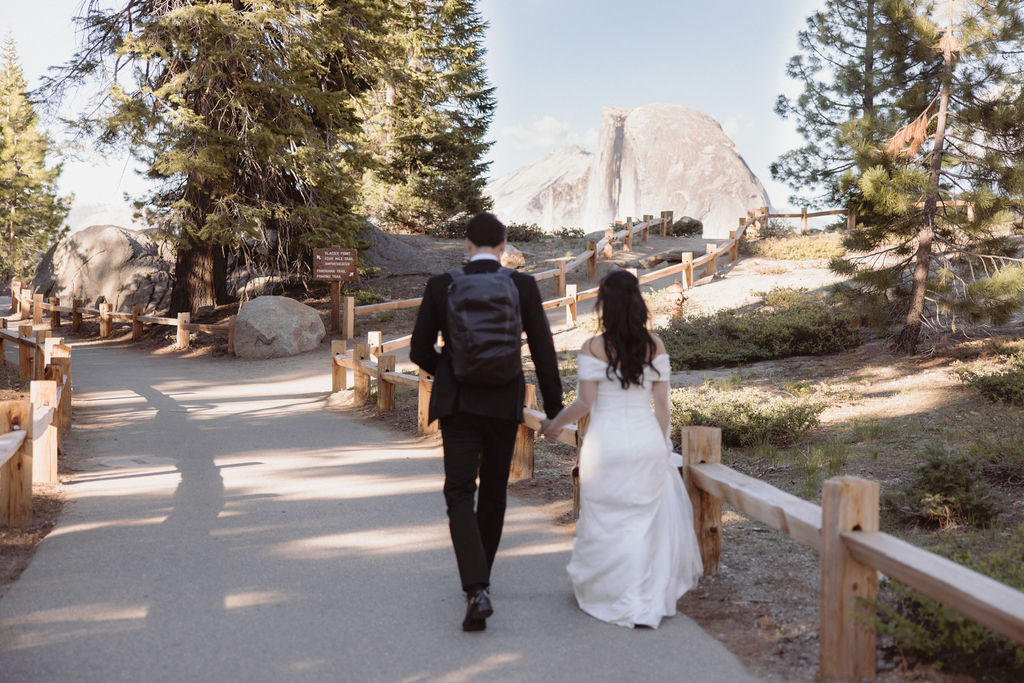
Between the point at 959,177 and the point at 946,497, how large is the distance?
26.8 ft

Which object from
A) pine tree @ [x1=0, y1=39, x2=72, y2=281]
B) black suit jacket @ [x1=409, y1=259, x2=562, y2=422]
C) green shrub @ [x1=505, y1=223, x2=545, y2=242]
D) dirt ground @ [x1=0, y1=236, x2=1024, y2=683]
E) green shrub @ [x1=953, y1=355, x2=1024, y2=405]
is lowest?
dirt ground @ [x1=0, y1=236, x2=1024, y2=683]

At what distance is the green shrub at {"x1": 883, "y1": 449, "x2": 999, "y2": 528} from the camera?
559cm

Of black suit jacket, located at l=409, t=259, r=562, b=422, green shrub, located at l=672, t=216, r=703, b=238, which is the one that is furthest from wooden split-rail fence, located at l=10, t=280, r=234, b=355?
green shrub, located at l=672, t=216, r=703, b=238

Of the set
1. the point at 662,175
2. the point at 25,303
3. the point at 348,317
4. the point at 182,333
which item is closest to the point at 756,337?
the point at 348,317

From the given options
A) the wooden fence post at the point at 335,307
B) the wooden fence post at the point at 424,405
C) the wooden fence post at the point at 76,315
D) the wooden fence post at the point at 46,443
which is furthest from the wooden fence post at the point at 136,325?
the wooden fence post at the point at 46,443

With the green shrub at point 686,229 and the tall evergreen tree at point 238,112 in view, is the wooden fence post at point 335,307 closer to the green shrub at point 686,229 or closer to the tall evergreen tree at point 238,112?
the tall evergreen tree at point 238,112

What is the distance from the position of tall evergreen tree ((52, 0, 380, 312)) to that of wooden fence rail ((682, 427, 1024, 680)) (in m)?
16.3

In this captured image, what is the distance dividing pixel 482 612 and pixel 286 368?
1289 centimetres

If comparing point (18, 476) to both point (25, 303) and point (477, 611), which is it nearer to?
point (477, 611)

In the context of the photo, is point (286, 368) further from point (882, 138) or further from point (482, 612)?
point (482, 612)

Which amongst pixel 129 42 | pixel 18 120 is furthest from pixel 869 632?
pixel 18 120

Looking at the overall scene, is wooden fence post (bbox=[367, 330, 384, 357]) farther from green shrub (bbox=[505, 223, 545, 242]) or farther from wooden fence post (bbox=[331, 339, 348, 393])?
green shrub (bbox=[505, 223, 545, 242])

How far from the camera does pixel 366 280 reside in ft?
77.7

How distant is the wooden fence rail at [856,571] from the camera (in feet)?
8.57
